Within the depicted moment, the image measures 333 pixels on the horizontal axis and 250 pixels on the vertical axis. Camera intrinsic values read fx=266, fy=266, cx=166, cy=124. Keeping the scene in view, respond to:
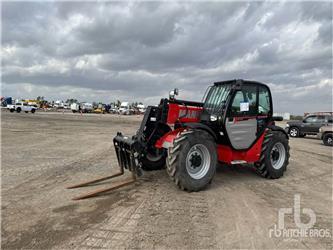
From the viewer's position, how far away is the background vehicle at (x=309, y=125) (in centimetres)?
1930

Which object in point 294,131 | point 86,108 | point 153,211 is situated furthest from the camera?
point 86,108

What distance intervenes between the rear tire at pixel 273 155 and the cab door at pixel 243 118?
453 millimetres

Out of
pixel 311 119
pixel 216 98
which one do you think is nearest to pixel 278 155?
pixel 216 98

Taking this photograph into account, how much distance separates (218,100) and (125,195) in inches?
130

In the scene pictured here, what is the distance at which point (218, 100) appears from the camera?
268 inches

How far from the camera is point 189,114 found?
6633 mm

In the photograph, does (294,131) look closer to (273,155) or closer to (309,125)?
(309,125)

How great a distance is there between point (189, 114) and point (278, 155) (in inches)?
115

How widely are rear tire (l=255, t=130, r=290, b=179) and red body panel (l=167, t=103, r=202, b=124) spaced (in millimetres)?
1964

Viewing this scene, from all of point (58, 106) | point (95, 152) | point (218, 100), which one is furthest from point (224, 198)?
point (58, 106)

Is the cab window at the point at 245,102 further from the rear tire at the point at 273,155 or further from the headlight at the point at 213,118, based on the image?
the rear tire at the point at 273,155

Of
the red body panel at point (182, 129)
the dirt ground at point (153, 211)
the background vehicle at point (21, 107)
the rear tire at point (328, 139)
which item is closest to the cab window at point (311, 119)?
the rear tire at point (328, 139)

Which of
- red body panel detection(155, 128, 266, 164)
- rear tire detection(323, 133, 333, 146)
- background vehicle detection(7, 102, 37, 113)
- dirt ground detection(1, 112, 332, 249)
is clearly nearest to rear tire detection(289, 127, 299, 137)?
rear tire detection(323, 133, 333, 146)

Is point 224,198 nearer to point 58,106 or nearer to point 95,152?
point 95,152
